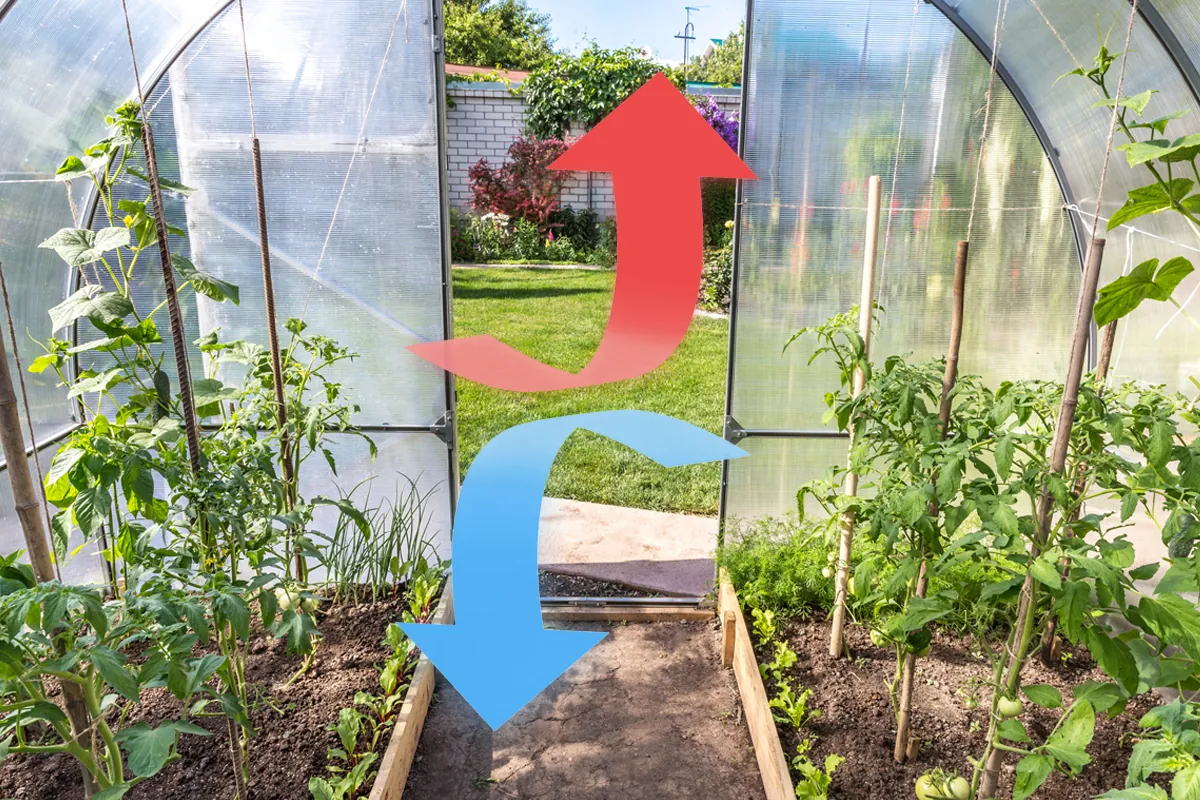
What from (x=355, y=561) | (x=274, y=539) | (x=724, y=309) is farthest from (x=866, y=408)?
(x=724, y=309)

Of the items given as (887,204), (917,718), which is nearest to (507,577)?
(917,718)

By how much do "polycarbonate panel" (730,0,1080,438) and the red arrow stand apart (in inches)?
17.2

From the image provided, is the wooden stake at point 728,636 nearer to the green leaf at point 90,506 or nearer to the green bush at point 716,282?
the green leaf at point 90,506

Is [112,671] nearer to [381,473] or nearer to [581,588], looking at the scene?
[381,473]

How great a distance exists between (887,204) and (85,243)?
2447 mm

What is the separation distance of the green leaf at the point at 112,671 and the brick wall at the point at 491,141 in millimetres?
7432

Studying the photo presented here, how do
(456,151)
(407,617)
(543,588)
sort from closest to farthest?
(407,617)
(543,588)
(456,151)

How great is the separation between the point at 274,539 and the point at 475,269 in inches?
226

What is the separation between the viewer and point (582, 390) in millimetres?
5977

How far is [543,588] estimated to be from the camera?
3455 millimetres

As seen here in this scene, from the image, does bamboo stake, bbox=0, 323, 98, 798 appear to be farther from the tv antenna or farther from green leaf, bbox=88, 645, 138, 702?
the tv antenna

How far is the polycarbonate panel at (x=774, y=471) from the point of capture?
10.2 ft

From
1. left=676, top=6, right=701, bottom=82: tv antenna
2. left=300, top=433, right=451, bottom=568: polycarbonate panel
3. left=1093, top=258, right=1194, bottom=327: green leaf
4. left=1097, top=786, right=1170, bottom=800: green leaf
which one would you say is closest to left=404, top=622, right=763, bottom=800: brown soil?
left=300, top=433, right=451, bottom=568: polycarbonate panel

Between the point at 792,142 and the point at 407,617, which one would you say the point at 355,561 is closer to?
the point at 407,617
